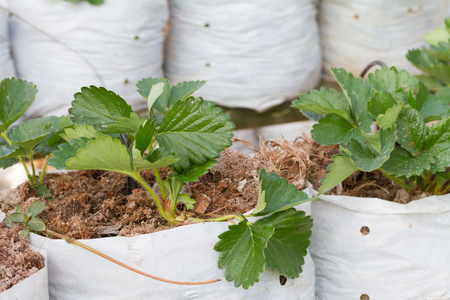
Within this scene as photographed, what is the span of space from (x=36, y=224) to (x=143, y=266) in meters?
0.13

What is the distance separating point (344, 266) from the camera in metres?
0.70

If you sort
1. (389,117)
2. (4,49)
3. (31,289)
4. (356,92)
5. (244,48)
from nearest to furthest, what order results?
1. (31,289)
2. (389,117)
3. (356,92)
4. (4,49)
5. (244,48)

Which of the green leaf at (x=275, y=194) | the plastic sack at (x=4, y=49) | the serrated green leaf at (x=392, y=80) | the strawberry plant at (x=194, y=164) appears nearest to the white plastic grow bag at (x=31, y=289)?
the strawberry plant at (x=194, y=164)

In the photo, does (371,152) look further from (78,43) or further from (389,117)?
(78,43)

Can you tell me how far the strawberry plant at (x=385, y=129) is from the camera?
59 centimetres

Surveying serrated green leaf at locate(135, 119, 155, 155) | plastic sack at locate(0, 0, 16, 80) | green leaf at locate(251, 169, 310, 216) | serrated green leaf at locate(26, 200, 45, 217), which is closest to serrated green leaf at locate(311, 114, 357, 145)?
green leaf at locate(251, 169, 310, 216)

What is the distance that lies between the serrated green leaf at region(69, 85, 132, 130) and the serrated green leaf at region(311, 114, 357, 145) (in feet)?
0.92

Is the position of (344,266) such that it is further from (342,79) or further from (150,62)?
(150,62)

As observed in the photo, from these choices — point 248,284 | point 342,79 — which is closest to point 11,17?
point 342,79

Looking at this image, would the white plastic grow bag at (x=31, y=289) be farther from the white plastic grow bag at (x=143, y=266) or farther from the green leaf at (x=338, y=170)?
the green leaf at (x=338, y=170)

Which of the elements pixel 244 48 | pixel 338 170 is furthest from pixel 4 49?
pixel 338 170

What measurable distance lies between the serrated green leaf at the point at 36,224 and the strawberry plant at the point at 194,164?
0.23 feet

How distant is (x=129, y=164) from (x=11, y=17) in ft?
2.91

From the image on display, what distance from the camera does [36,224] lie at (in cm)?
54
